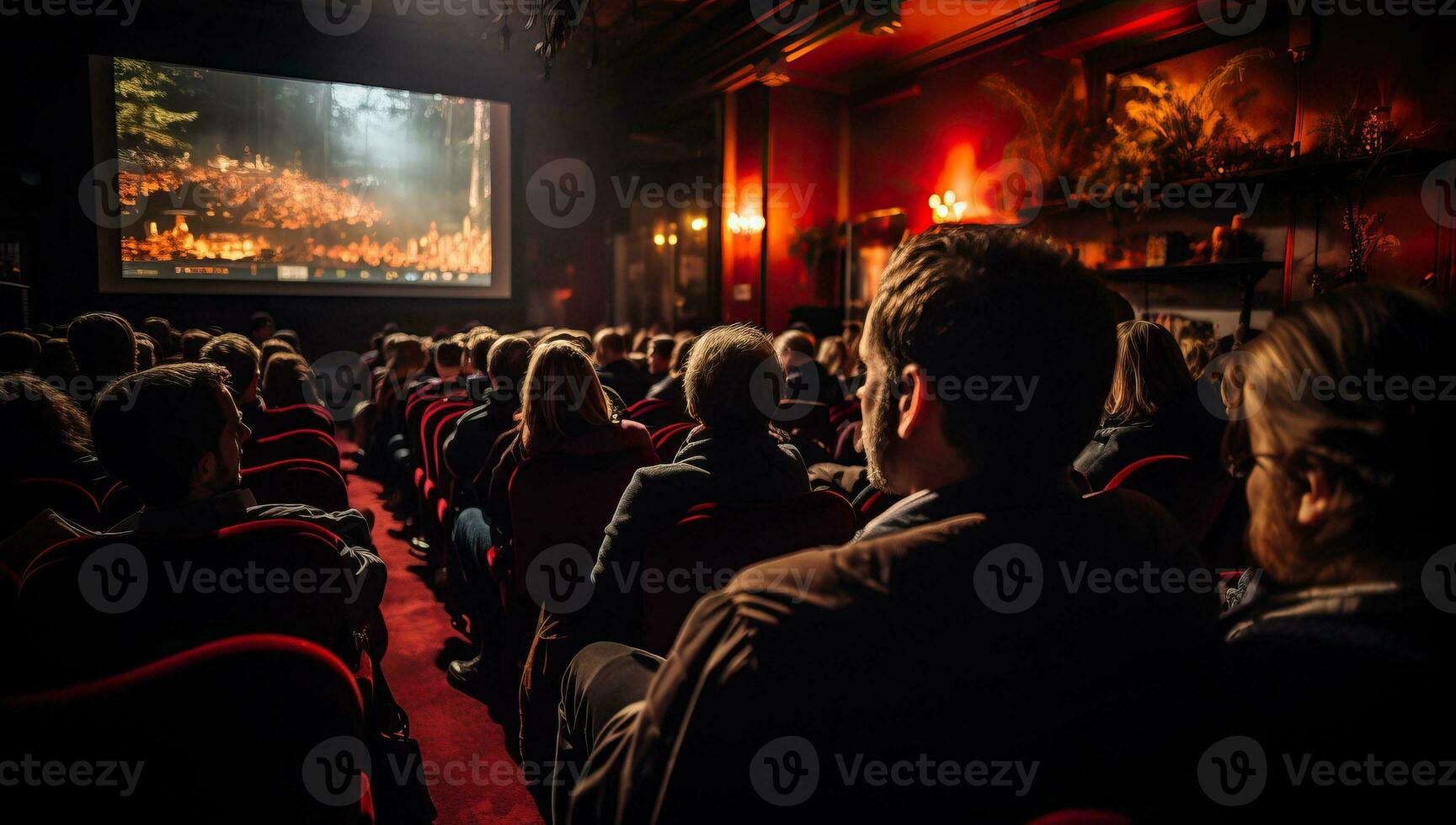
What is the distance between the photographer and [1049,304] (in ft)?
2.53

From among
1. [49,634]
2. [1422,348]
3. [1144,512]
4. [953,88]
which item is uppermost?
[953,88]

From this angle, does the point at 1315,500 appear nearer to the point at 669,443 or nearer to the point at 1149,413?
the point at 1149,413

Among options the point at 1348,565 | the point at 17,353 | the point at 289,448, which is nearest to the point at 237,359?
the point at 289,448

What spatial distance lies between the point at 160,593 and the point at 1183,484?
2.38 meters

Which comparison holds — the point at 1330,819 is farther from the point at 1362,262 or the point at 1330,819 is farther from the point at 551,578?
the point at 1362,262

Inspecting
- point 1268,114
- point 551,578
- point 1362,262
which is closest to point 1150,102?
point 1268,114

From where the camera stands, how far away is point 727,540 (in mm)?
1528

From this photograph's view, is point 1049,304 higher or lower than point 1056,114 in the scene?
lower

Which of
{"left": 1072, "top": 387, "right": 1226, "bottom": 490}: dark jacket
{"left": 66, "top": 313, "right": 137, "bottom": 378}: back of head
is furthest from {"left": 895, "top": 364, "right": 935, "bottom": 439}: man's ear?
{"left": 66, "top": 313, "right": 137, "bottom": 378}: back of head

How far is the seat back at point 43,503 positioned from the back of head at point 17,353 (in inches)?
88.2

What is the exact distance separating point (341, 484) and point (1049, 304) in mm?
2145

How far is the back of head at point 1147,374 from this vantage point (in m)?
2.41

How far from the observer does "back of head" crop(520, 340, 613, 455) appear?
2.31 m

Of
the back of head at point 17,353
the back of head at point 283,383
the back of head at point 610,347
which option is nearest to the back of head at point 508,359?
the back of head at point 283,383
